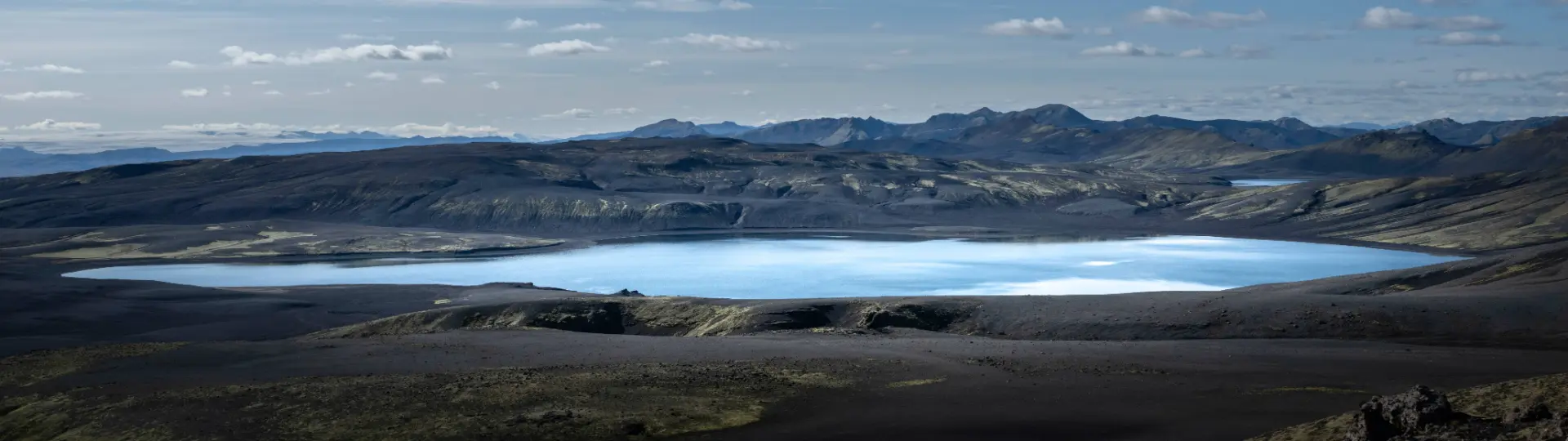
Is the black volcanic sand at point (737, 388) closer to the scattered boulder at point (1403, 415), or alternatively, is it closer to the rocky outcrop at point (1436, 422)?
the rocky outcrop at point (1436, 422)

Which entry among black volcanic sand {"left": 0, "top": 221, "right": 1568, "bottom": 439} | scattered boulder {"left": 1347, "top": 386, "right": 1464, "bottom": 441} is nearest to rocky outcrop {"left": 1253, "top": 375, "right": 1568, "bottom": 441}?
scattered boulder {"left": 1347, "top": 386, "right": 1464, "bottom": 441}

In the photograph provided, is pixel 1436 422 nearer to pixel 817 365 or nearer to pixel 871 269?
pixel 817 365

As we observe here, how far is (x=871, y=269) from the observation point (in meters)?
143

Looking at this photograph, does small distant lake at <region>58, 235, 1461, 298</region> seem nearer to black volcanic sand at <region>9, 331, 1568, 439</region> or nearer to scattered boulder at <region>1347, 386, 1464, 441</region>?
black volcanic sand at <region>9, 331, 1568, 439</region>

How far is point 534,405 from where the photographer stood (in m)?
38.0

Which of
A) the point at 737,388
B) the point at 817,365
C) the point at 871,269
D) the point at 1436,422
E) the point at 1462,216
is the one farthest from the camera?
the point at 1462,216

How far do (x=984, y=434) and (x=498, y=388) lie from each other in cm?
1653

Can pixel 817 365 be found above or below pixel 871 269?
above

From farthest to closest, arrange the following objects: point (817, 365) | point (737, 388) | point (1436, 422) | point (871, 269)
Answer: point (871, 269) → point (817, 365) → point (737, 388) → point (1436, 422)

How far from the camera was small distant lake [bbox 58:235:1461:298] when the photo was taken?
12162 cm

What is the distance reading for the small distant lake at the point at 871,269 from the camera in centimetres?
12162

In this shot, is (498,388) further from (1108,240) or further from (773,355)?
(1108,240)

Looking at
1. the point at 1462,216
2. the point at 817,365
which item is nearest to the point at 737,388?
the point at 817,365

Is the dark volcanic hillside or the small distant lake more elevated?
the dark volcanic hillside
